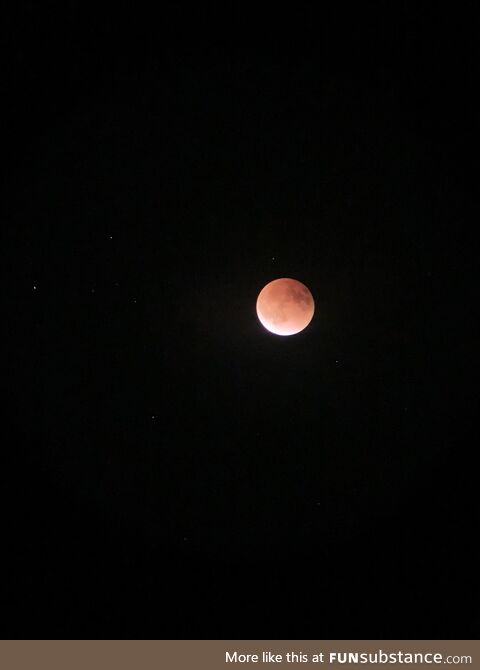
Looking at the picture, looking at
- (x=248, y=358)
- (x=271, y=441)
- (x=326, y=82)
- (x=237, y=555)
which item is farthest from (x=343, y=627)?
(x=326, y=82)

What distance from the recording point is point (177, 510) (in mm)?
6062

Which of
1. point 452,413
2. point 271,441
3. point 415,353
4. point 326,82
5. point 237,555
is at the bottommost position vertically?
point 237,555

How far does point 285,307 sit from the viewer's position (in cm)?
562

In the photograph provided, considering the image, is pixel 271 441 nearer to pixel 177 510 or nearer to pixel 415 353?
pixel 177 510

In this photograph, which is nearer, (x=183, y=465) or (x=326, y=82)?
(x=326, y=82)

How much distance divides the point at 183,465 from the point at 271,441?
875 mm

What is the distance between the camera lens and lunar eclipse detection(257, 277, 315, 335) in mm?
5621

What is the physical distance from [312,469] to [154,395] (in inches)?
66.0

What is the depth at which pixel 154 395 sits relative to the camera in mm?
6145

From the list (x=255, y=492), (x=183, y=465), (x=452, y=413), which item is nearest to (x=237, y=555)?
(x=255, y=492)

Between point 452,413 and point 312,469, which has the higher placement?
point 452,413

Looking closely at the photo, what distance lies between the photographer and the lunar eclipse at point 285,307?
18.4ft

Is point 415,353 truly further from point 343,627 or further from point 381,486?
point 343,627

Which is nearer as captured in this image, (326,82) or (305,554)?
(326,82)
